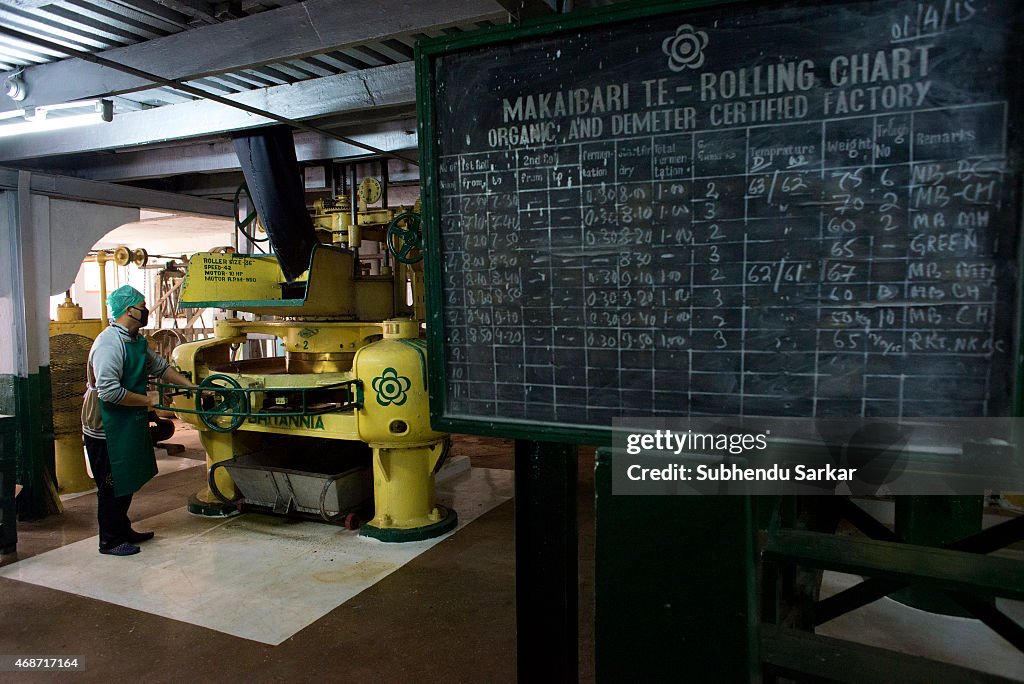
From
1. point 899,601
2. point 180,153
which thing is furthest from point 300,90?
point 899,601

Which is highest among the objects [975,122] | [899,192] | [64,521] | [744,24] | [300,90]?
[300,90]

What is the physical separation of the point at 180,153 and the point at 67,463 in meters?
2.87

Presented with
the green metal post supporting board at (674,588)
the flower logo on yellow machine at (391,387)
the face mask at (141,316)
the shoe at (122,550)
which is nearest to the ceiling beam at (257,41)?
the face mask at (141,316)

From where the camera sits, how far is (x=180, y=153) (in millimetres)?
5926

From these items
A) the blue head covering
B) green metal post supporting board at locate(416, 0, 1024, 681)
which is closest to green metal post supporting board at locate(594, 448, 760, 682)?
green metal post supporting board at locate(416, 0, 1024, 681)

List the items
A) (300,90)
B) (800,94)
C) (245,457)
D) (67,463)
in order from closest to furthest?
(800,94) < (300,90) < (245,457) < (67,463)

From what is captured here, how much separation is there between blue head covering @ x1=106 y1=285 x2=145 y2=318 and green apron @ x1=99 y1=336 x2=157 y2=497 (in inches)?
7.8

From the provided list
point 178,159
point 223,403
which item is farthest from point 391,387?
point 178,159

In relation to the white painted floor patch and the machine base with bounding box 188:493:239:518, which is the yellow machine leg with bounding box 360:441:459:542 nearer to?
the white painted floor patch

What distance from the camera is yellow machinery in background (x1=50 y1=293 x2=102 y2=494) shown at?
5.43 m

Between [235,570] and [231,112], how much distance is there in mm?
2987

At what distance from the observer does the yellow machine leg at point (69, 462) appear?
5.51m

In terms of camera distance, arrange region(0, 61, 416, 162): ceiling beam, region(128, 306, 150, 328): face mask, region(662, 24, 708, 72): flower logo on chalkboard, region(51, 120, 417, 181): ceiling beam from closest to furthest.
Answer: region(662, 24, 708, 72): flower logo on chalkboard
region(0, 61, 416, 162): ceiling beam
region(128, 306, 150, 328): face mask
region(51, 120, 417, 181): ceiling beam

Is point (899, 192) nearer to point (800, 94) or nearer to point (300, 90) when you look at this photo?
point (800, 94)
